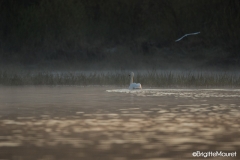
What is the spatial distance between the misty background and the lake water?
80.9 feet

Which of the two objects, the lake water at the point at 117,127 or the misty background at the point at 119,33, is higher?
the misty background at the point at 119,33

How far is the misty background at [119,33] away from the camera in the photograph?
46.1 metres

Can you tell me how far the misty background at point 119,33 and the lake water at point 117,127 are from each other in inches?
971

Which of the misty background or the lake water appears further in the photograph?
the misty background

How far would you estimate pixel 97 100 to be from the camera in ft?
68.2

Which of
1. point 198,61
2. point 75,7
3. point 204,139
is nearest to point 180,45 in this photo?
point 198,61

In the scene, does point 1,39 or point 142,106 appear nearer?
point 142,106

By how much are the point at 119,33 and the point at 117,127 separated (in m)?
38.7

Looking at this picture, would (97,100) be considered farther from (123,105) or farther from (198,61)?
(198,61)

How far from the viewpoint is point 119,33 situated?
5181cm

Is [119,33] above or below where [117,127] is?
above

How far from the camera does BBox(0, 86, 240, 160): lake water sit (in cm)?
1042

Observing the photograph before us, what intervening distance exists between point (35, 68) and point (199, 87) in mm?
18653

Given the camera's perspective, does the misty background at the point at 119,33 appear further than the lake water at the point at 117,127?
Yes
